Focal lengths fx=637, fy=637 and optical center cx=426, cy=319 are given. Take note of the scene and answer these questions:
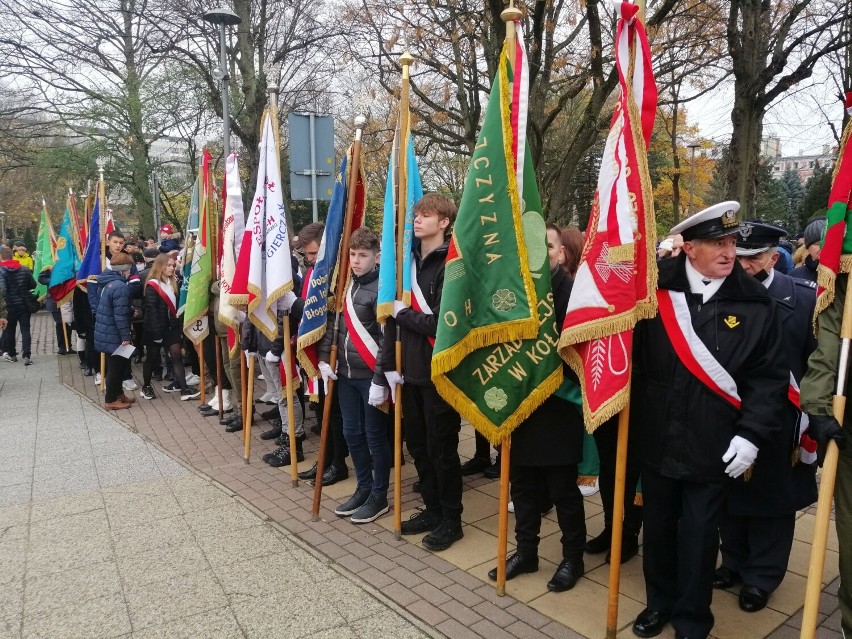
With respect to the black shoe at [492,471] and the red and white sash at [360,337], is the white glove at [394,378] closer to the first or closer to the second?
the red and white sash at [360,337]

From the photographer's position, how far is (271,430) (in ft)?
22.8

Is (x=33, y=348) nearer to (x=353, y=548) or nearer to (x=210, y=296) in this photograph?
(x=210, y=296)

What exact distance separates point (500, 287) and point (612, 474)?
153 centimetres

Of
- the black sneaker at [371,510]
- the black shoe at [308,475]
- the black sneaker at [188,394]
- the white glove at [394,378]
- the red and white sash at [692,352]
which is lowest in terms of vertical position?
the black sneaker at [188,394]

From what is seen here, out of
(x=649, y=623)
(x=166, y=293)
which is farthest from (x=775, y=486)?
(x=166, y=293)

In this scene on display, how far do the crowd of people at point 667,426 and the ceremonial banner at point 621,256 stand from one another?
178mm

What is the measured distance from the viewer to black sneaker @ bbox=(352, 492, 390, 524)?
184 inches

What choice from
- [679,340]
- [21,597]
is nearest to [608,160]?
[679,340]

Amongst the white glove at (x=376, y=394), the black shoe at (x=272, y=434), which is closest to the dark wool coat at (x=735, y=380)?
the white glove at (x=376, y=394)

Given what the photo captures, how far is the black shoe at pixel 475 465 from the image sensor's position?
5.69 meters

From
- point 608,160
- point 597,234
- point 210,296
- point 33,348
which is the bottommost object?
point 33,348

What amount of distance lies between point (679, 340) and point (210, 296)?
5.97 metres

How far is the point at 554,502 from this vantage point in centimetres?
380

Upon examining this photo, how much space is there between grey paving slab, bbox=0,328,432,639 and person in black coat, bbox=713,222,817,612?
6.27 feet
